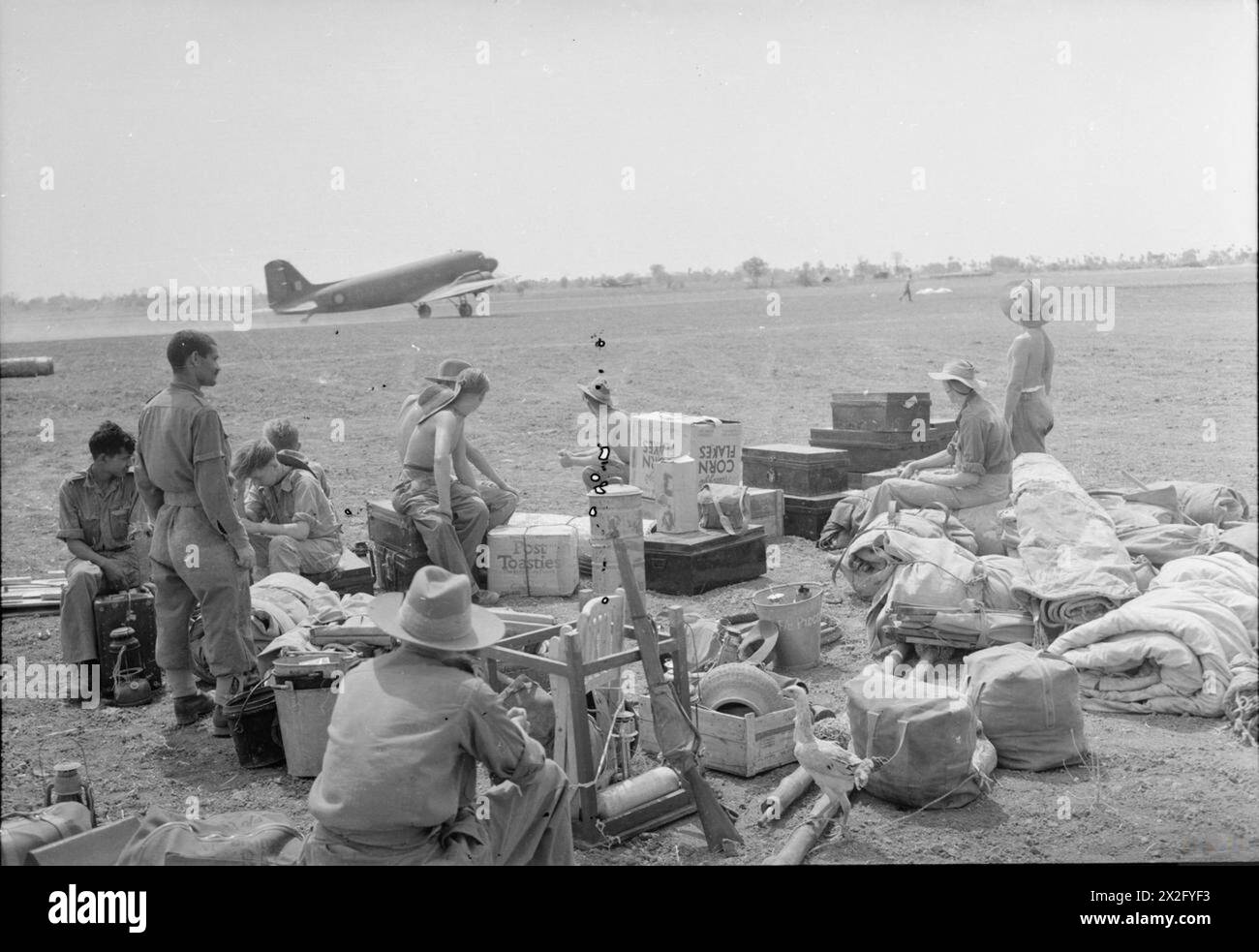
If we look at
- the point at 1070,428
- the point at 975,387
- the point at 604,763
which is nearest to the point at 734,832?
the point at 604,763

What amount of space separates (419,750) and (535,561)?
489 cm

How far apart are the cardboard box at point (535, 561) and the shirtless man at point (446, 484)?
0.15 m

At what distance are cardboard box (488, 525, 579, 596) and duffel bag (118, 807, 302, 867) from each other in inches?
172

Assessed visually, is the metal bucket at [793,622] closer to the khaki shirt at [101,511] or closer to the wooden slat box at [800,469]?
the wooden slat box at [800,469]

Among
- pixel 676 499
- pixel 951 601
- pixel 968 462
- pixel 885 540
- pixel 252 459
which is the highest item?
pixel 252 459

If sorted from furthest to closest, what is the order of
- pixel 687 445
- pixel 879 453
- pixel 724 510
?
pixel 879 453 → pixel 687 445 → pixel 724 510

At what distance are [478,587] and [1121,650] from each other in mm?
4557

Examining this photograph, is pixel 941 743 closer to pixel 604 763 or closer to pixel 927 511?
pixel 604 763

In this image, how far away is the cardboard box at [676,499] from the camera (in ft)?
28.0

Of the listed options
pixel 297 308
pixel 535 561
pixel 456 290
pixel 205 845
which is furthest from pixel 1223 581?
pixel 456 290

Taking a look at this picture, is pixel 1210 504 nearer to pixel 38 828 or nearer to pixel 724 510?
pixel 724 510

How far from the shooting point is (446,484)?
781 cm

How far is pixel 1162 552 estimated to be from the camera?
25.1 feet
